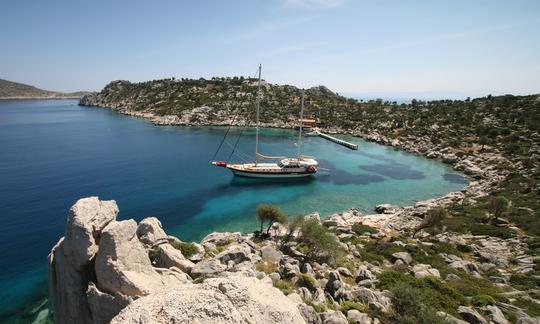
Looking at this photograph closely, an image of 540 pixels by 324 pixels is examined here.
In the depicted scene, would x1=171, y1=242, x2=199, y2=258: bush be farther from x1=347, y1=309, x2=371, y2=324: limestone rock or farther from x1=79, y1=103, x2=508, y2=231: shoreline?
x1=79, y1=103, x2=508, y2=231: shoreline

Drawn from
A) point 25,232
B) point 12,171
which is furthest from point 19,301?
point 12,171

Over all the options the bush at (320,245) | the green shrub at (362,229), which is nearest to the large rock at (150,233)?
the bush at (320,245)

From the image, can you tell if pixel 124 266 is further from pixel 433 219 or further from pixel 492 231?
pixel 492 231

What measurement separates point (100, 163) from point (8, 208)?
1092 inches

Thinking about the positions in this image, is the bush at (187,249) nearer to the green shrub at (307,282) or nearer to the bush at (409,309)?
the green shrub at (307,282)

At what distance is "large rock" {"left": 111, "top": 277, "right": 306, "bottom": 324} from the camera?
32.1 ft

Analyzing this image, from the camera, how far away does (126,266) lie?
16125mm

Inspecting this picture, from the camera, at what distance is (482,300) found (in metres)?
22.9

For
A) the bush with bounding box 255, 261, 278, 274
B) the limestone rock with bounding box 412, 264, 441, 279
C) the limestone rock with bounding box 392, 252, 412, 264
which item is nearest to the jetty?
the limestone rock with bounding box 392, 252, 412, 264

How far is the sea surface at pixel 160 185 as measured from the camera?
36469mm

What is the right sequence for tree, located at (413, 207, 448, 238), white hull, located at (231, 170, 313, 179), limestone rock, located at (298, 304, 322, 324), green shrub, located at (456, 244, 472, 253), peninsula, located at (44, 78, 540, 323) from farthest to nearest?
white hull, located at (231, 170, 313, 179), tree, located at (413, 207, 448, 238), green shrub, located at (456, 244, 472, 253), limestone rock, located at (298, 304, 322, 324), peninsula, located at (44, 78, 540, 323)

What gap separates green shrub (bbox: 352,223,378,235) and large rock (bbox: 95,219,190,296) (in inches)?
1141

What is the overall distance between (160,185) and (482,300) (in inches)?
2065

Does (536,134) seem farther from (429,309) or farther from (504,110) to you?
(429,309)
